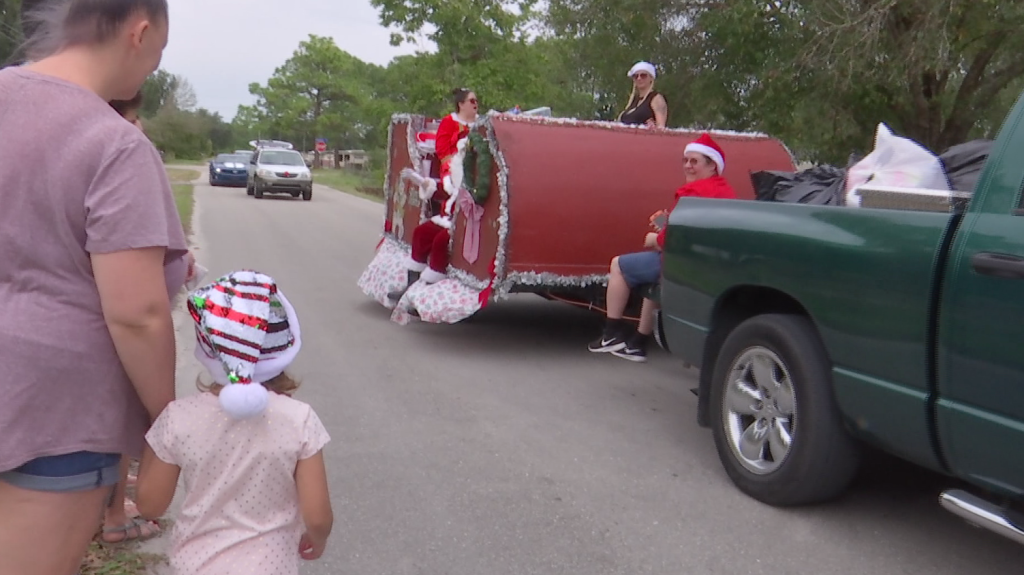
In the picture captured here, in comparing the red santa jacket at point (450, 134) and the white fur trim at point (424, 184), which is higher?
the red santa jacket at point (450, 134)

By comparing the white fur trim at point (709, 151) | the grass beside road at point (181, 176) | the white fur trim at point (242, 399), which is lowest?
the grass beside road at point (181, 176)

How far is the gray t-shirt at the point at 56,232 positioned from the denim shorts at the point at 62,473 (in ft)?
0.15

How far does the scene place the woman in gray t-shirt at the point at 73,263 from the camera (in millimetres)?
1860

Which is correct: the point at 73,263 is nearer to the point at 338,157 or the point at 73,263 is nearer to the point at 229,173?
the point at 229,173

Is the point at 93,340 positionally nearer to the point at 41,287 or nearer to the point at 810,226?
the point at 41,287

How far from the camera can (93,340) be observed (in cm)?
192

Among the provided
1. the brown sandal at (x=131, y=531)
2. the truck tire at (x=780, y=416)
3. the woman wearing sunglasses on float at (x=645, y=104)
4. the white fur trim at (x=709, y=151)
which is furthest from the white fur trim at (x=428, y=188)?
the brown sandal at (x=131, y=531)

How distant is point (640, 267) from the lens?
668 cm

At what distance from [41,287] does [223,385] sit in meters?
0.44

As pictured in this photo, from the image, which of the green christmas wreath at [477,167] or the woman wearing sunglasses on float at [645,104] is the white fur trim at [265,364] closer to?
the green christmas wreath at [477,167]

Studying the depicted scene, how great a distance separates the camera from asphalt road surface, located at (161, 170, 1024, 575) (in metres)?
3.71

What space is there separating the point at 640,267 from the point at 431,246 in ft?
6.81

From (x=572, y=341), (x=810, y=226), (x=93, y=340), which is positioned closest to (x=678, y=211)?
(x=810, y=226)

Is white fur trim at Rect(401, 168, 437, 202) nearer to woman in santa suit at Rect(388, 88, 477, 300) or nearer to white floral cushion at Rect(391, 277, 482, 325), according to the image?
woman in santa suit at Rect(388, 88, 477, 300)
